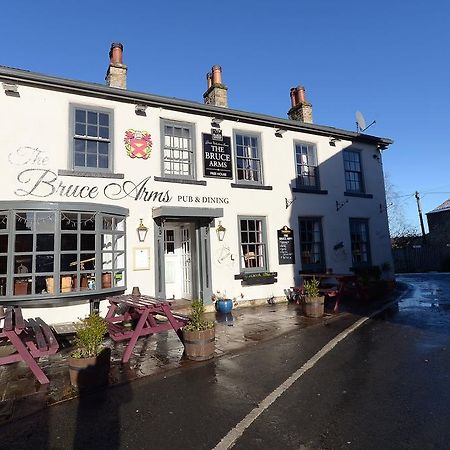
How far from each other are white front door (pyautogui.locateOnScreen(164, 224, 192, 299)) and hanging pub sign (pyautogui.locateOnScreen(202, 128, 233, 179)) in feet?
6.72

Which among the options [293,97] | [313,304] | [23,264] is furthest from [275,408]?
[293,97]

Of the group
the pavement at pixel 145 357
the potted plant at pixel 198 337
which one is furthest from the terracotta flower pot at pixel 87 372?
the potted plant at pixel 198 337

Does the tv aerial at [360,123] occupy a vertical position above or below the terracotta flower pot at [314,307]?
above

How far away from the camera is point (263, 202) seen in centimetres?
1236

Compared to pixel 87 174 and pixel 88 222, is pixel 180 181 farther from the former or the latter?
pixel 88 222

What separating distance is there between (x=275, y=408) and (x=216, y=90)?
11.1 m

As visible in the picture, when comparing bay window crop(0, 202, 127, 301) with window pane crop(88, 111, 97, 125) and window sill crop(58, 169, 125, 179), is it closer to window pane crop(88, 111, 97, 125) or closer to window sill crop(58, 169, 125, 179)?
window sill crop(58, 169, 125, 179)

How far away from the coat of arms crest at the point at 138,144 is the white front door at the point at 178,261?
2.51 metres

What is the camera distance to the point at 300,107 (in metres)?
14.6

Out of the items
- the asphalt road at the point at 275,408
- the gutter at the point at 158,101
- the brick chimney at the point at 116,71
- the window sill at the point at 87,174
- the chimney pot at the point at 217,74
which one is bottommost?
the asphalt road at the point at 275,408

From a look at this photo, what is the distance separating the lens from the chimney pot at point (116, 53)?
11.1 meters

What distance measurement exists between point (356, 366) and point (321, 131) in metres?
10.6

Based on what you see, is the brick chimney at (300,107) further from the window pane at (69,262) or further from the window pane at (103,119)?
the window pane at (69,262)

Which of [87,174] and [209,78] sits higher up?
[209,78]
